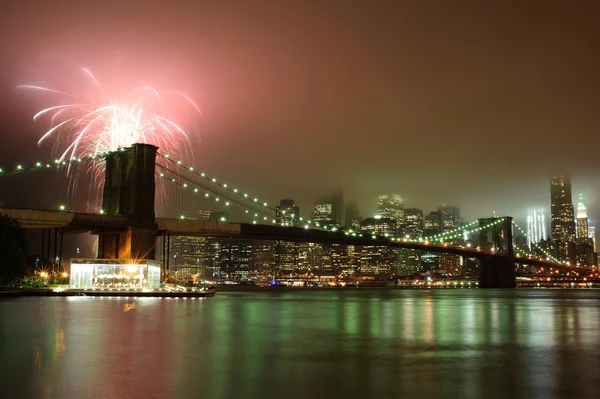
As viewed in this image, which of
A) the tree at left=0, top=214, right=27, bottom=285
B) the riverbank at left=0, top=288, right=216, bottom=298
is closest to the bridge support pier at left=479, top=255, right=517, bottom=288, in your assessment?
the riverbank at left=0, top=288, right=216, bottom=298

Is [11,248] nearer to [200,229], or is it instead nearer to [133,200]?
[133,200]

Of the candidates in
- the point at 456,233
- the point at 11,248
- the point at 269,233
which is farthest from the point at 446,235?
the point at 11,248

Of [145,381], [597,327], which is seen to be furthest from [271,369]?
[597,327]

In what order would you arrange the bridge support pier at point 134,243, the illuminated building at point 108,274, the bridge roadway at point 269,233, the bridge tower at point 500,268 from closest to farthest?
the illuminated building at point 108,274 < the bridge support pier at point 134,243 < the bridge roadway at point 269,233 < the bridge tower at point 500,268

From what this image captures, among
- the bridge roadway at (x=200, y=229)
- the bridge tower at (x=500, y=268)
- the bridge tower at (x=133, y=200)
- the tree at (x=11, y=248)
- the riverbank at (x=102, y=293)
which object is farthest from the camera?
the bridge tower at (x=500, y=268)

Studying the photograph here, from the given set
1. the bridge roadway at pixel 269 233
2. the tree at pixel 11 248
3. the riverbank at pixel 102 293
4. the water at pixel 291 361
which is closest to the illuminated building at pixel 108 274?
the riverbank at pixel 102 293

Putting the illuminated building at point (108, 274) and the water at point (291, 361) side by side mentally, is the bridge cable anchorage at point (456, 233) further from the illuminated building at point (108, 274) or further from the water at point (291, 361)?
the water at point (291, 361)

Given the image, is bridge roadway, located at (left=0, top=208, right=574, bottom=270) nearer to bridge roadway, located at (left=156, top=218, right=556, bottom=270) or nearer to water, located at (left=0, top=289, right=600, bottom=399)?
bridge roadway, located at (left=156, top=218, right=556, bottom=270)
